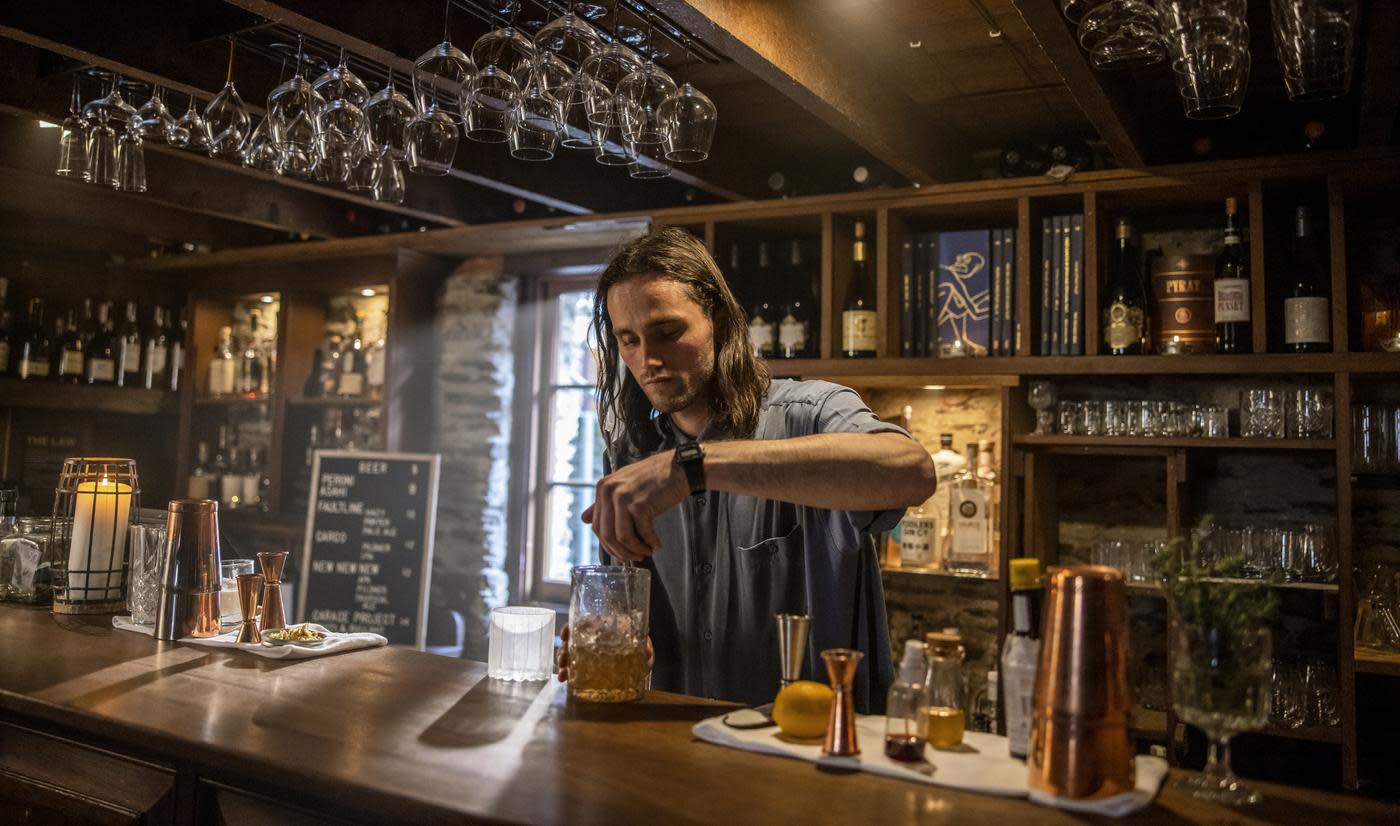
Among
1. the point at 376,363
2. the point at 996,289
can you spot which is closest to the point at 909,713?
the point at 996,289

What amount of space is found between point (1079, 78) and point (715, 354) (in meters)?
1.05

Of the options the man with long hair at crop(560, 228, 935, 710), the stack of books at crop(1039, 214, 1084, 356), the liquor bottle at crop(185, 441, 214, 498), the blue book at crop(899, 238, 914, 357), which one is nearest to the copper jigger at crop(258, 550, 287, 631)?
the man with long hair at crop(560, 228, 935, 710)

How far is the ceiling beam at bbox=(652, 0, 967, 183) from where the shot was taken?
7.13 feet

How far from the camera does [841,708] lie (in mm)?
1311

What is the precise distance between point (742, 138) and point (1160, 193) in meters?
1.42

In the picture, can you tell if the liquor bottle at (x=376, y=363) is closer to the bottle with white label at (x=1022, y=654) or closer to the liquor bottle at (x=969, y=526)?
the liquor bottle at (x=969, y=526)

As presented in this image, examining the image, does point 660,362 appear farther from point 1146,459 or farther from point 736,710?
point 1146,459

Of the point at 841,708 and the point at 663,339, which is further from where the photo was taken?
the point at 663,339

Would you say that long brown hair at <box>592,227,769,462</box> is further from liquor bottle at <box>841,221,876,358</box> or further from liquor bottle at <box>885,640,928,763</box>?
liquor bottle at <box>841,221,876,358</box>

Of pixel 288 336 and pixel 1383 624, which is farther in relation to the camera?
pixel 288 336

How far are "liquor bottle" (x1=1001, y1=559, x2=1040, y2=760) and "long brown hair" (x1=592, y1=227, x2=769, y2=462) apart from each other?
3.03 feet

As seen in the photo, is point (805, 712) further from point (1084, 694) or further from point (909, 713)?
point (1084, 694)

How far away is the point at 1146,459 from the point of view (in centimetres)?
340

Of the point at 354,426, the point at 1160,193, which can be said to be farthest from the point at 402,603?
the point at 1160,193
